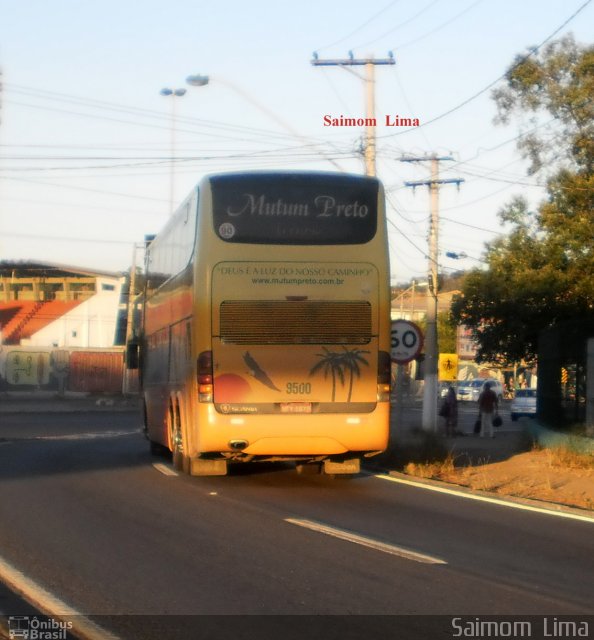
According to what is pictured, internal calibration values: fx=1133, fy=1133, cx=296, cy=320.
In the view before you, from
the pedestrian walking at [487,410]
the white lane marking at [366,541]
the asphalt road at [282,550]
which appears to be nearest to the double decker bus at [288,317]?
the asphalt road at [282,550]

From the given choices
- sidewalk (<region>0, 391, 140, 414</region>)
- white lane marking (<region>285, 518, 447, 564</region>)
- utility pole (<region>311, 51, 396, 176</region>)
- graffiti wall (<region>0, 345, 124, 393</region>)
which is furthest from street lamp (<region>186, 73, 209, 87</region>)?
graffiti wall (<region>0, 345, 124, 393</region>)

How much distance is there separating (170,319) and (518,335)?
582 inches

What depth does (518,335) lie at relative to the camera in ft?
102

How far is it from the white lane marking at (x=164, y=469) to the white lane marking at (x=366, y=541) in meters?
6.22

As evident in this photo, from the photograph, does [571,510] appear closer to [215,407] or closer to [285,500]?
[285,500]

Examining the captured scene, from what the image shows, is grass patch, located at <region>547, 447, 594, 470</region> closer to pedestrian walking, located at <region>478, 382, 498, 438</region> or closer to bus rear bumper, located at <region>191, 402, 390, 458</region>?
bus rear bumper, located at <region>191, 402, 390, 458</region>

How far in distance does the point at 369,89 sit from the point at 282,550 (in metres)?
19.8

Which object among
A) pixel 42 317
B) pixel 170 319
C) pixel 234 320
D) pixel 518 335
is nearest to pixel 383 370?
pixel 234 320

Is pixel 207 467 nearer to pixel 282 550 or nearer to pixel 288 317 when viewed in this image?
pixel 288 317

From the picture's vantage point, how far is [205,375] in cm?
1532


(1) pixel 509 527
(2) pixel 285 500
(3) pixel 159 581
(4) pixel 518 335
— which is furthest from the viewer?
(4) pixel 518 335

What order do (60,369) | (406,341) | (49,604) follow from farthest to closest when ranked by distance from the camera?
(60,369) < (406,341) < (49,604)

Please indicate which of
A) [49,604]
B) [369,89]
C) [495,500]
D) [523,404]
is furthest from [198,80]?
[523,404]

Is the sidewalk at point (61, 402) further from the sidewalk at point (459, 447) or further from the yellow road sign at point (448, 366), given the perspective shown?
the sidewalk at point (459, 447)
